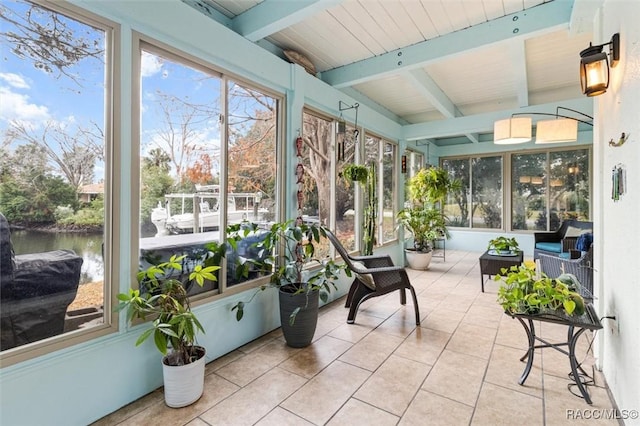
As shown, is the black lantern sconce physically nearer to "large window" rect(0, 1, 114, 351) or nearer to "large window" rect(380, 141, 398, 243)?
"large window" rect(0, 1, 114, 351)

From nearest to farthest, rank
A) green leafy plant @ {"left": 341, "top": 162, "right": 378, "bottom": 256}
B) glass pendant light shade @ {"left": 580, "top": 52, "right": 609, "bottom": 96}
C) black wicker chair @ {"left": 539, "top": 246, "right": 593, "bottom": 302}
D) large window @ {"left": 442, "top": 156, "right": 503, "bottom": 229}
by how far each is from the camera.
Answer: glass pendant light shade @ {"left": 580, "top": 52, "right": 609, "bottom": 96} < black wicker chair @ {"left": 539, "top": 246, "right": 593, "bottom": 302} < green leafy plant @ {"left": 341, "top": 162, "right": 378, "bottom": 256} < large window @ {"left": 442, "top": 156, "right": 503, "bottom": 229}

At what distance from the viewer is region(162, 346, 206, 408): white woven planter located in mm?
1892

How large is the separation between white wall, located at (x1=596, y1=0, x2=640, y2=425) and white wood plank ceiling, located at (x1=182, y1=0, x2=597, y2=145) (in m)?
0.68

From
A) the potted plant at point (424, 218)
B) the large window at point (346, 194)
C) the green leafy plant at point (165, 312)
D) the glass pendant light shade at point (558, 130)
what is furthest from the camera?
the potted plant at point (424, 218)

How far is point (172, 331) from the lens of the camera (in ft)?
5.86

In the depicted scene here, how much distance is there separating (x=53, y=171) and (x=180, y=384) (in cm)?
142

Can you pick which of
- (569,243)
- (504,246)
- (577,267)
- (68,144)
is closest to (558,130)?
(577,267)

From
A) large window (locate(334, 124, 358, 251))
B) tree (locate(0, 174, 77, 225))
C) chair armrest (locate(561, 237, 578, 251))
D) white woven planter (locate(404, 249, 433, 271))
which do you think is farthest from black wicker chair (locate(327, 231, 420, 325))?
chair armrest (locate(561, 237, 578, 251))

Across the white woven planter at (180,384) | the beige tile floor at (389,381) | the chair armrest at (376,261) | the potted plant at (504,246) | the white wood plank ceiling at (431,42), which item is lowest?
the beige tile floor at (389,381)

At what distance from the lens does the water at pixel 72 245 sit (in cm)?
165

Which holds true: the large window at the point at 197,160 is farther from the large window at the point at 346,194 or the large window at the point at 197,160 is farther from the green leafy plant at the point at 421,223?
the green leafy plant at the point at 421,223

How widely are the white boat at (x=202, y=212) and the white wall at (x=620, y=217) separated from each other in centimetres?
255

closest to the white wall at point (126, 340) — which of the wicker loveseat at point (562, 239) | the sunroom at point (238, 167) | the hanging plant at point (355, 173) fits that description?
the sunroom at point (238, 167)

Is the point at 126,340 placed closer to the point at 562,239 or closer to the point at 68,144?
the point at 68,144
